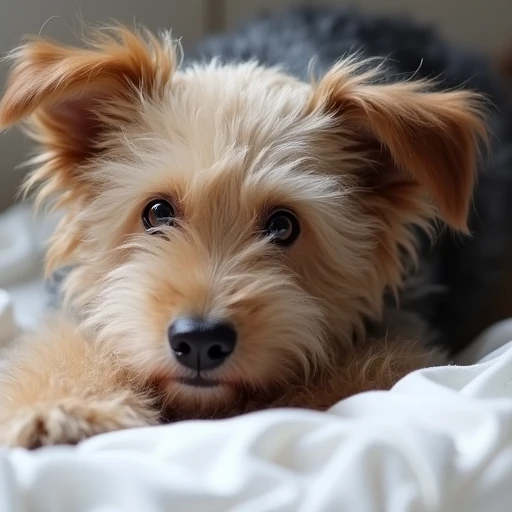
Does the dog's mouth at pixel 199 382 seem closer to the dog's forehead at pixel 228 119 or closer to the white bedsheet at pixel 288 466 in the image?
the white bedsheet at pixel 288 466

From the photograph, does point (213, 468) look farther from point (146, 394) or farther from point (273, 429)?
point (146, 394)

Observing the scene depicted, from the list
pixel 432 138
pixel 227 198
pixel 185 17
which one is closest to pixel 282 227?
pixel 227 198

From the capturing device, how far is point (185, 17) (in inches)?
104

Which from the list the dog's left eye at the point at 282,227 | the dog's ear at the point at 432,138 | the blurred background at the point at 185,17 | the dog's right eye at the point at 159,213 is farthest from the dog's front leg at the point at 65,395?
the blurred background at the point at 185,17

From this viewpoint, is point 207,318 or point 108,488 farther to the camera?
point 207,318

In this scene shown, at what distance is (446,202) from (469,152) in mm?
92

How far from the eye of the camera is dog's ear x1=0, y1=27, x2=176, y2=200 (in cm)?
128

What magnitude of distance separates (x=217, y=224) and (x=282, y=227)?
4.8 inches

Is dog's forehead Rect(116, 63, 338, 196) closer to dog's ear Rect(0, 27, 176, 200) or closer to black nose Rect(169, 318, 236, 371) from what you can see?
dog's ear Rect(0, 27, 176, 200)

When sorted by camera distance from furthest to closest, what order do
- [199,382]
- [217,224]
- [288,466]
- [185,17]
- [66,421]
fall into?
[185,17], [217,224], [199,382], [66,421], [288,466]

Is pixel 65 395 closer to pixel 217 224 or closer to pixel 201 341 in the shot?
pixel 201 341

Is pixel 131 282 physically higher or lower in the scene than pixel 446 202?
lower

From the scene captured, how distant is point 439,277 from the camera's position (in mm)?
1974

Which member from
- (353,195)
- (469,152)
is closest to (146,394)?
(353,195)
